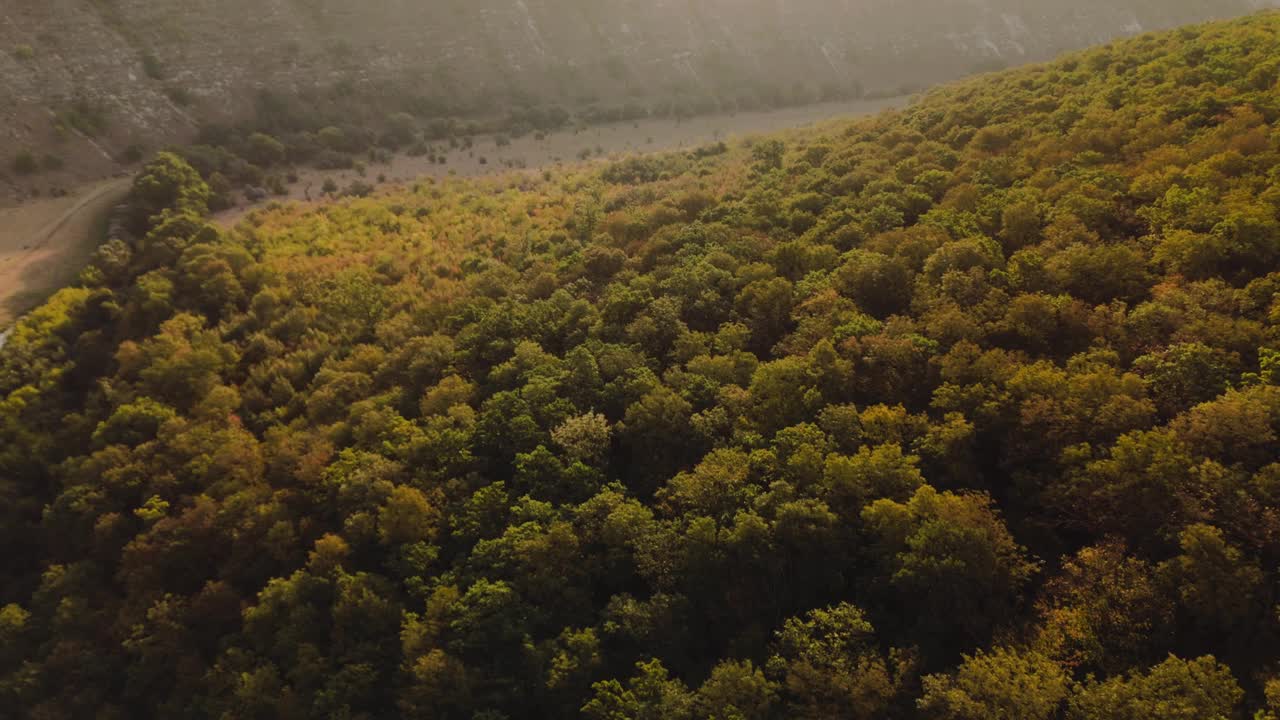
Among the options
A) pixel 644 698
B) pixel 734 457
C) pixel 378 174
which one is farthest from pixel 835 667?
pixel 378 174

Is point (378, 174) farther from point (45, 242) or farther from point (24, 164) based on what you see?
point (24, 164)

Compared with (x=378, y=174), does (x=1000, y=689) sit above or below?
below

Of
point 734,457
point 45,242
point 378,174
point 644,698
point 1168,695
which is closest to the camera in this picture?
point 1168,695

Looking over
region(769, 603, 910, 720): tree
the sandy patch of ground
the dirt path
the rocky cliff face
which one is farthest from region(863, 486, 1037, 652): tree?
the rocky cliff face

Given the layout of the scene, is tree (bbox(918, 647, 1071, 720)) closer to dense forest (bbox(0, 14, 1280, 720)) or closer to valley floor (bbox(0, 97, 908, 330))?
dense forest (bbox(0, 14, 1280, 720))

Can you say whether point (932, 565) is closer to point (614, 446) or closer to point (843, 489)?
point (843, 489)

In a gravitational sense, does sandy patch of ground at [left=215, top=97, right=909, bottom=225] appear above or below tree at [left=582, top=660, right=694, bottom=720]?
above

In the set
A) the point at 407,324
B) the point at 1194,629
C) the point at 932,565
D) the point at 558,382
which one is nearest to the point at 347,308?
the point at 407,324
